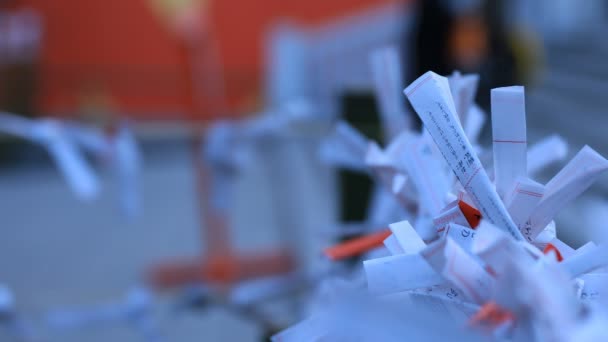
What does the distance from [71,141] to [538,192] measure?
512 mm

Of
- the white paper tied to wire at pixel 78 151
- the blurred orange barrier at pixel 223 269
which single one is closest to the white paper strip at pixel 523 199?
the white paper tied to wire at pixel 78 151

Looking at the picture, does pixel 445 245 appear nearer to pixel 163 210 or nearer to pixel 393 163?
pixel 393 163

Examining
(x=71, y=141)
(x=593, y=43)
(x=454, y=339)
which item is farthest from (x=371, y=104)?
(x=593, y=43)

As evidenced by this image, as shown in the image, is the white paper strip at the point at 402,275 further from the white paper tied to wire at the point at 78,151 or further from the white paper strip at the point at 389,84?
the white paper tied to wire at the point at 78,151

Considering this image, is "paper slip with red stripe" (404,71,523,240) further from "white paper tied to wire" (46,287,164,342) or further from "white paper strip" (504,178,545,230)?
"white paper tied to wire" (46,287,164,342)

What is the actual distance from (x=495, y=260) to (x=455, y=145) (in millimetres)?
67

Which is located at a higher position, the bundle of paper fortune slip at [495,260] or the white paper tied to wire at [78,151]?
the white paper tied to wire at [78,151]

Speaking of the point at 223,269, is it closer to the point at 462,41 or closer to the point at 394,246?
the point at 462,41

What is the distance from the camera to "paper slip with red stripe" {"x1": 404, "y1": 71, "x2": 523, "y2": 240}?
34cm

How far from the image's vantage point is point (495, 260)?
0.29 m

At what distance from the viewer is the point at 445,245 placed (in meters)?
0.30

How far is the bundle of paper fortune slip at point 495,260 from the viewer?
0.27 meters

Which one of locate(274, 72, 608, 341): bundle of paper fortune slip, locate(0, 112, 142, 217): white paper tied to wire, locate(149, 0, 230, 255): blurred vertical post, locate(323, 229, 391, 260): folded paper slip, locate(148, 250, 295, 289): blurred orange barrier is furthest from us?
locate(148, 250, 295, 289): blurred orange barrier

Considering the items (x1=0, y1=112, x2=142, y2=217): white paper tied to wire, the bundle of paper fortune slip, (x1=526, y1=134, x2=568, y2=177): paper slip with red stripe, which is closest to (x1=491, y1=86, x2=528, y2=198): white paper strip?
the bundle of paper fortune slip
